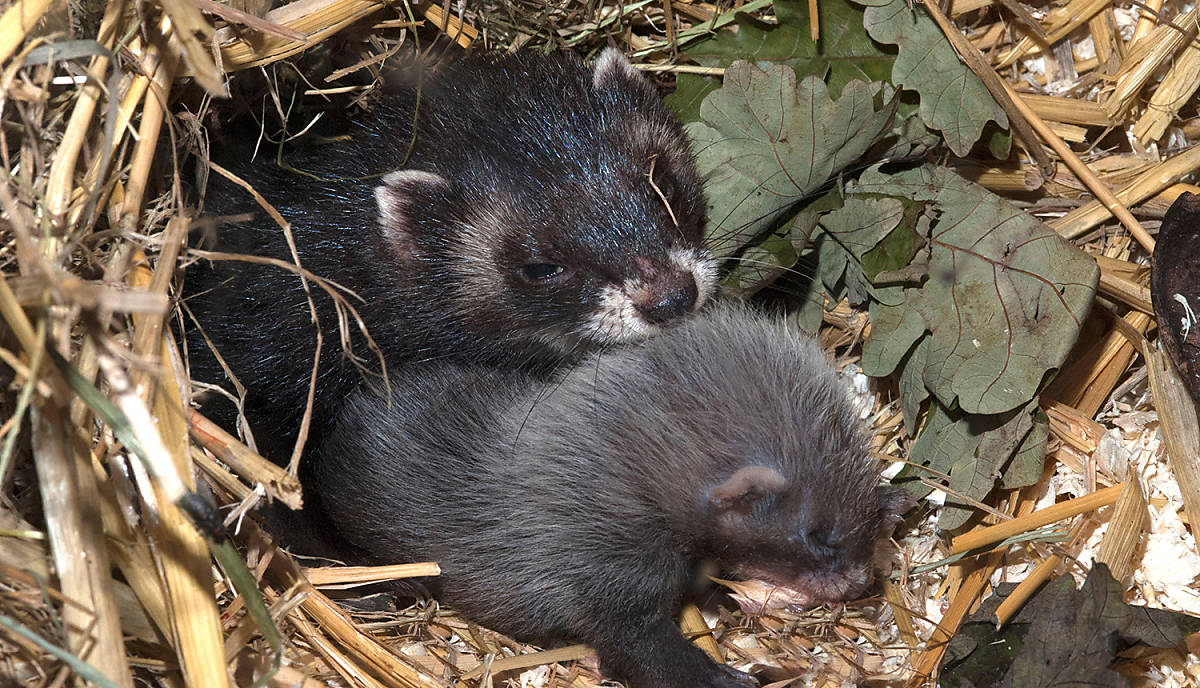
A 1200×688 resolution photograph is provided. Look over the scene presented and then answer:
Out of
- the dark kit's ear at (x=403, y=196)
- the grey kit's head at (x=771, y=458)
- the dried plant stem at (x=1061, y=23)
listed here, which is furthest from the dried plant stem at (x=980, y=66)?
the dark kit's ear at (x=403, y=196)

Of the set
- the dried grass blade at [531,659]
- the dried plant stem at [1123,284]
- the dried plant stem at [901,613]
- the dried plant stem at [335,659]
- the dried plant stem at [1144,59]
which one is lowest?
the dried plant stem at [901,613]

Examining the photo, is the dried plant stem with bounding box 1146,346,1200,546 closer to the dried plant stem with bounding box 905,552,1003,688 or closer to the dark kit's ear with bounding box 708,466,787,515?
the dried plant stem with bounding box 905,552,1003,688

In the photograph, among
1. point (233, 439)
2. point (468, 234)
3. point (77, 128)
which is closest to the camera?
point (77, 128)

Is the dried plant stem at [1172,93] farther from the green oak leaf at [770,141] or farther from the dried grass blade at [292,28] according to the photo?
the dried grass blade at [292,28]

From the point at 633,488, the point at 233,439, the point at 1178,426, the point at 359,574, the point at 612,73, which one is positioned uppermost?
the point at 612,73

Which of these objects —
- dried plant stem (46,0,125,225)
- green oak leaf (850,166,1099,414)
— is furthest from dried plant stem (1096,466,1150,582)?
dried plant stem (46,0,125,225)

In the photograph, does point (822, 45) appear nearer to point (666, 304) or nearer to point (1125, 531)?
point (666, 304)

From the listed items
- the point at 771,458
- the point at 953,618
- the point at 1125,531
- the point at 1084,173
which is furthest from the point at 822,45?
the point at 953,618
